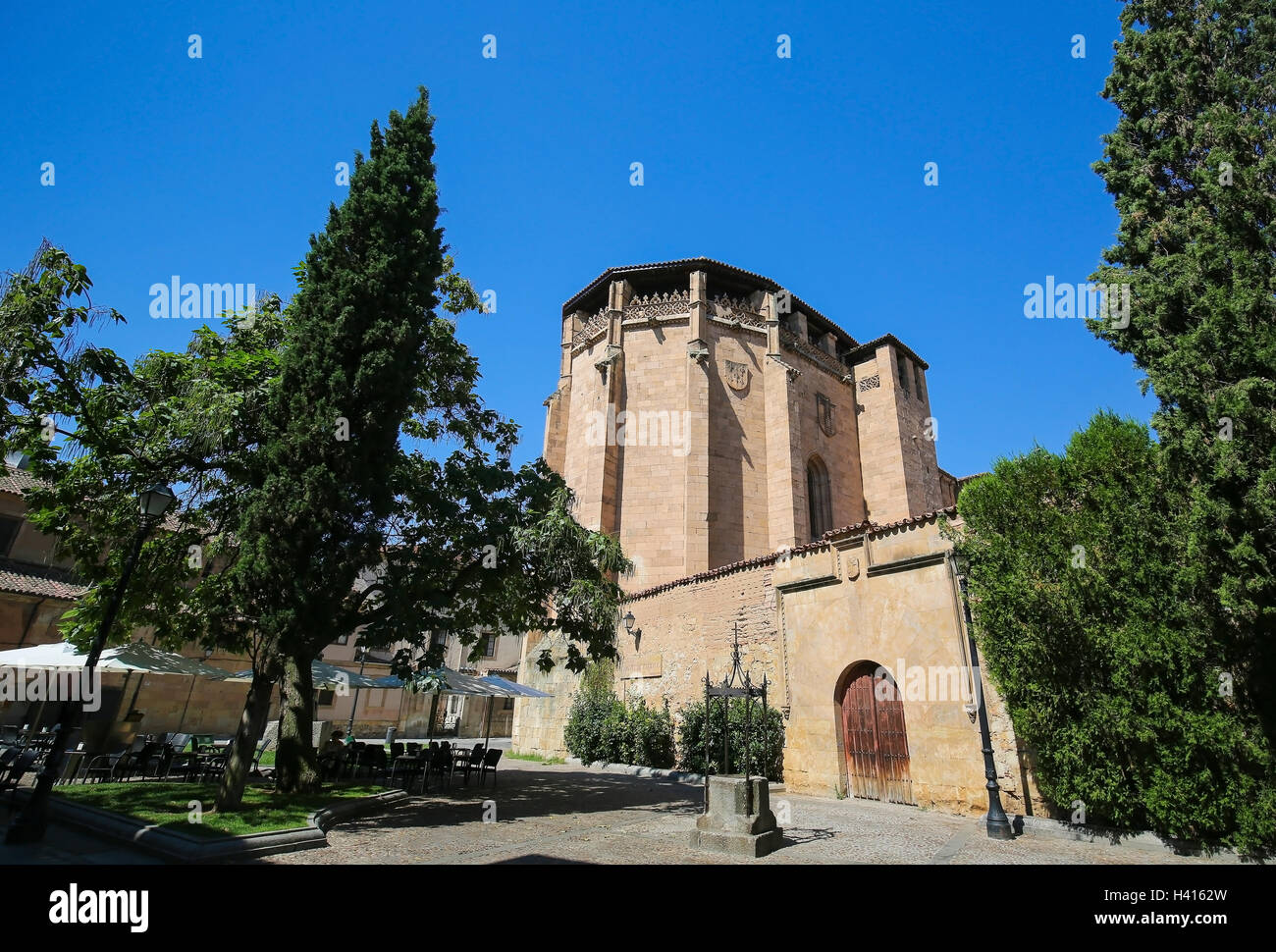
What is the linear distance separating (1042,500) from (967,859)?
5.79m

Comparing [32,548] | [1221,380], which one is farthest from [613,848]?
[32,548]

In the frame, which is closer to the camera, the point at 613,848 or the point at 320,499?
the point at 613,848

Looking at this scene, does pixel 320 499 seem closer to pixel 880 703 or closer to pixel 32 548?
pixel 880 703

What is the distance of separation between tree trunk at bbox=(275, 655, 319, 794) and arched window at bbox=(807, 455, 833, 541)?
20758 millimetres

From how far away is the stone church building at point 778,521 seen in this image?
11641mm

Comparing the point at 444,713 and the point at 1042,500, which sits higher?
the point at 1042,500

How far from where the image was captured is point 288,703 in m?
10.3

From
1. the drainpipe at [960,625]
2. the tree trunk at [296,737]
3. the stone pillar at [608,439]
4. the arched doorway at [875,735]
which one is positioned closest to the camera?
the tree trunk at [296,737]

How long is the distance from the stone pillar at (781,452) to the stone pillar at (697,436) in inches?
108

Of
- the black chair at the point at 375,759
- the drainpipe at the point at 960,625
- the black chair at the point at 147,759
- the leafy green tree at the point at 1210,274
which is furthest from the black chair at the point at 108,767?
the leafy green tree at the point at 1210,274

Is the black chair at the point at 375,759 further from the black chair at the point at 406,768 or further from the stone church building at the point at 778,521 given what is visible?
the stone church building at the point at 778,521

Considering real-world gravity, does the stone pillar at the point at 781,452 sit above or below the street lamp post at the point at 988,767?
above

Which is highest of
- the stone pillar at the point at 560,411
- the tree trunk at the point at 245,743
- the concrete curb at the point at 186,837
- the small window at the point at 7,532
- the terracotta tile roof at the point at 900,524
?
the stone pillar at the point at 560,411

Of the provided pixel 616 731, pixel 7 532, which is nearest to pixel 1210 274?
pixel 616 731
